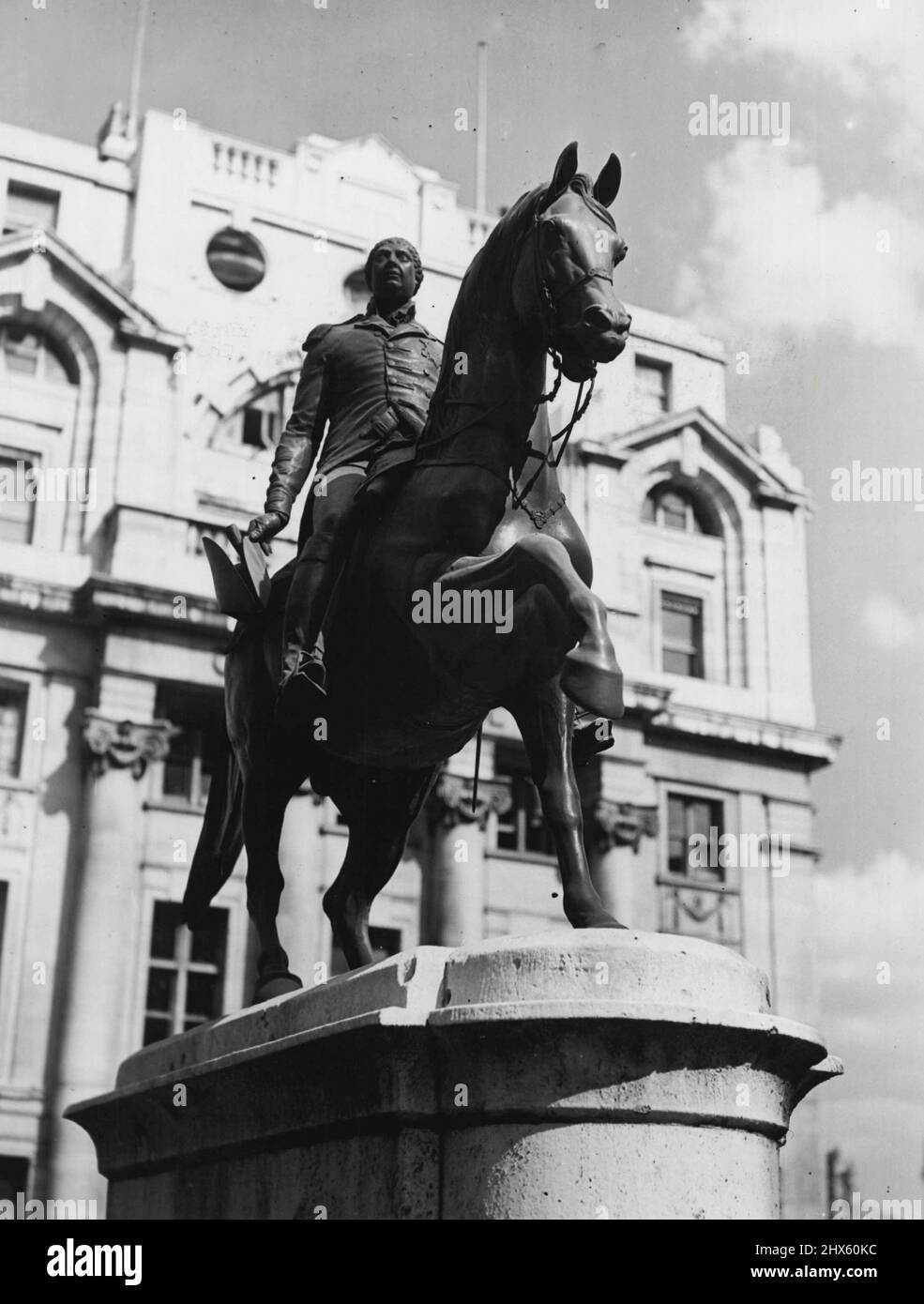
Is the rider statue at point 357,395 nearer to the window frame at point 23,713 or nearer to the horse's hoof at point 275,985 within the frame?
the horse's hoof at point 275,985

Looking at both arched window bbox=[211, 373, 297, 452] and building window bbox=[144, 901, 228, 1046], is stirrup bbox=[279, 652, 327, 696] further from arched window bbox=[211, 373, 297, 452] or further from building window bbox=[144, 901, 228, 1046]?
arched window bbox=[211, 373, 297, 452]

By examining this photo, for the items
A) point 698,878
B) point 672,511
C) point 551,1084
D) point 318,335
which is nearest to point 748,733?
point 698,878

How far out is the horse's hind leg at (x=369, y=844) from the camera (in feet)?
31.8

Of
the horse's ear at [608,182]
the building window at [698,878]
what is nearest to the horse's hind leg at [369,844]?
the horse's ear at [608,182]

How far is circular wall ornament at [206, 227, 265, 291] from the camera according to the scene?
36.4 metres

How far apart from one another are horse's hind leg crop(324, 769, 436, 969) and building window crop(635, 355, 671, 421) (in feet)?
105

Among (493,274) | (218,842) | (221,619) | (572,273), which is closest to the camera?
(572,273)

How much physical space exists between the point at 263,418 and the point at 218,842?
2645 centimetres

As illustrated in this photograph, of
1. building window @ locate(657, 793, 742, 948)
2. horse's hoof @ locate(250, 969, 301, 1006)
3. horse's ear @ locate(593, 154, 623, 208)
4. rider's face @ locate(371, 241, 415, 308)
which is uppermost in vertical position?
building window @ locate(657, 793, 742, 948)

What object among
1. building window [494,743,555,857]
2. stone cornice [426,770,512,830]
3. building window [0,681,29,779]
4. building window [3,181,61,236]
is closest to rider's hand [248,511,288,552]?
building window [0,681,29,779]

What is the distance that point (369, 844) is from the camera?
32.1ft

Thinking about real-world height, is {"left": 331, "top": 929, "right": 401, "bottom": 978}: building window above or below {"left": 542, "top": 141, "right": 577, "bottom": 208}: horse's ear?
above

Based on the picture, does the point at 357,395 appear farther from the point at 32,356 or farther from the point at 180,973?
the point at 32,356
